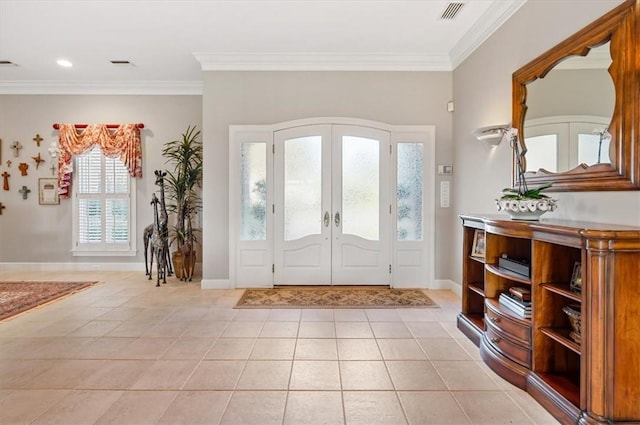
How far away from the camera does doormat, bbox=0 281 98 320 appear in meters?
4.08

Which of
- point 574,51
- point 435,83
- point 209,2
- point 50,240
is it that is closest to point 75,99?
point 50,240

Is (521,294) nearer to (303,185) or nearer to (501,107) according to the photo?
(501,107)

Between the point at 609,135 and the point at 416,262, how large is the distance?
3.10 metres

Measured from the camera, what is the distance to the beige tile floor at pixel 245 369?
2.12 meters

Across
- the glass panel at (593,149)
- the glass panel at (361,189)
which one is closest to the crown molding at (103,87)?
the glass panel at (361,189)

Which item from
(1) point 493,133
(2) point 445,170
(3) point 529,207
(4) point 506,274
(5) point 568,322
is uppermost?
(1) point 493,133

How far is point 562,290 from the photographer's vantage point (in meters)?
2.10

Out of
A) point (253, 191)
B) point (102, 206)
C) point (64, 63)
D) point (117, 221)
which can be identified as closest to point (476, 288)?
point (253, 191)

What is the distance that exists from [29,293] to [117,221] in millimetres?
1735

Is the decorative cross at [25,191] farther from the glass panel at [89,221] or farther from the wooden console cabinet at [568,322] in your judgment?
the wooden console cabinet at [568,322]

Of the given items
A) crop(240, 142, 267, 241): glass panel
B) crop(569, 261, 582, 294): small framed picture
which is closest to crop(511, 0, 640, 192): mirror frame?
crop(569, 261, 582, 294): small framed picture

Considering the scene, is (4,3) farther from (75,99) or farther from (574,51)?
(574,51)

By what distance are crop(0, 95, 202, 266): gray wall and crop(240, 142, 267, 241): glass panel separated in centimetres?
165

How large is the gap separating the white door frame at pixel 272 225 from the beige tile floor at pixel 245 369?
96 cm
